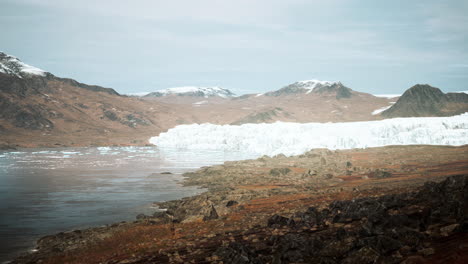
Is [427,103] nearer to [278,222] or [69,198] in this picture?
[69,198]

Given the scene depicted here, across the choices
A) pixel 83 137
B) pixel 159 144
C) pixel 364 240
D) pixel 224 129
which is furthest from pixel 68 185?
pixel 83 137

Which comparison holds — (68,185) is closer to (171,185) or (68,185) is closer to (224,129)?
(171,185)

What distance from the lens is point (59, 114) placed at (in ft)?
487

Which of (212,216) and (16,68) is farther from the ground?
(16,68)

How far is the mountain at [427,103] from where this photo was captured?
153875mm

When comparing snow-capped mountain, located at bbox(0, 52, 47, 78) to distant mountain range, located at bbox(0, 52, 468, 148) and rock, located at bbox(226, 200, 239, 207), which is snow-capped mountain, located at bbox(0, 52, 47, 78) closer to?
distant mountain range, located at bbox(0, 52, 468, 148)

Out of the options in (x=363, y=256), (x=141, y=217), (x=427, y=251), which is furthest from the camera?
(x=141, y=217)

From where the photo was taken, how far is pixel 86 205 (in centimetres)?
2697

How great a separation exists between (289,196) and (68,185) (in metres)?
23.5

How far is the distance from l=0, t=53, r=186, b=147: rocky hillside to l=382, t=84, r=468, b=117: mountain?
113728 millimetres

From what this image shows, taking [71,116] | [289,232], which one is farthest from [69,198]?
[71,116]

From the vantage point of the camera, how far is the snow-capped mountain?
16712 centimetres

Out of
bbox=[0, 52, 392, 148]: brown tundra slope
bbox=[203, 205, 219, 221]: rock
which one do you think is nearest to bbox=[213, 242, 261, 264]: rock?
bbox=[203, 205, 219, 221]: rock

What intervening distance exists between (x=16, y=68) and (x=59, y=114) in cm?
4908
